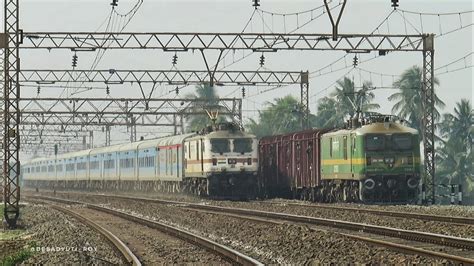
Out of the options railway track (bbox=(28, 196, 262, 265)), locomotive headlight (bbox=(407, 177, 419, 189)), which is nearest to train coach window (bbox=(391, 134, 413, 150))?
locomotive headlight (bbox=(407, 177, 419, 189))

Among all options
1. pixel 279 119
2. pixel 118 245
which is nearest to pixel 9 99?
pixel 118 245

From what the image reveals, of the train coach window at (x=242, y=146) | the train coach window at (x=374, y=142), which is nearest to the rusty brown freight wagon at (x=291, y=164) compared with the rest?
the train coach window at (x=242, y=146)

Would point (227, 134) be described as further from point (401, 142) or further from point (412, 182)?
point (412, 182)

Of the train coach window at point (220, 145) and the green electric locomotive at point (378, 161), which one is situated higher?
the train coach window at point (220, 145)

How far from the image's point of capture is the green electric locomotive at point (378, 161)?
35.1 metres

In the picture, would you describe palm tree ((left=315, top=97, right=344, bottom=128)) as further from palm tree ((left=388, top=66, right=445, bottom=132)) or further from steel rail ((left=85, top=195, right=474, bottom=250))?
steel rail ((left=85, top=195, right=474, bottom=250))

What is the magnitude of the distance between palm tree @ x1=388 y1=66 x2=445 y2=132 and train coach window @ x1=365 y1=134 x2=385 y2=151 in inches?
2401

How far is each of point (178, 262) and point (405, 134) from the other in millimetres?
20572

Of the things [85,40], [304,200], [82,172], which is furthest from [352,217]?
[82,172]

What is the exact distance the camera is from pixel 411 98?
99.1 m

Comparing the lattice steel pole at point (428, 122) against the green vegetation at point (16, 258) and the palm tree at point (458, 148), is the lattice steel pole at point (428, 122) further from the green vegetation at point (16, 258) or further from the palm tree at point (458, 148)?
the palm tree at point (458, 148)

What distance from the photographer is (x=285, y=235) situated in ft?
69.7

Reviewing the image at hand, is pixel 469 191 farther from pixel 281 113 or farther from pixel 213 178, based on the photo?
pixel 213 178

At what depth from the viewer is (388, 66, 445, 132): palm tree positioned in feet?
319
